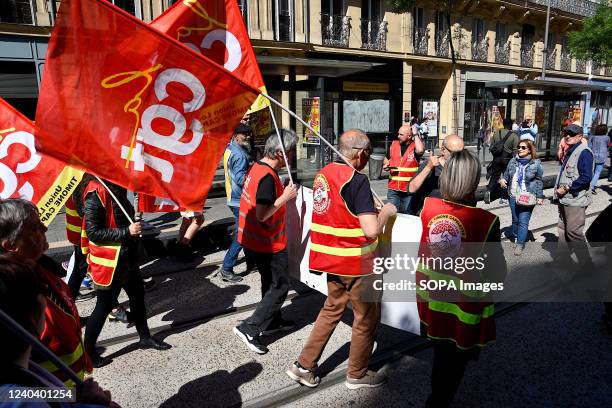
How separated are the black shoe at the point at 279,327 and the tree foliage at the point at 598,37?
25.3m

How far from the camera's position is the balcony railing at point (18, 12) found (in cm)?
1286

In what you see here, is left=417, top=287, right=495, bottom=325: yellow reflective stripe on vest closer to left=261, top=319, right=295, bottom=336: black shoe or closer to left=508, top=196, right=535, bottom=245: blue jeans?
left=261, top=319, right=295, bottom=336: black shoe

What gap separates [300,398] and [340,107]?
606 inches

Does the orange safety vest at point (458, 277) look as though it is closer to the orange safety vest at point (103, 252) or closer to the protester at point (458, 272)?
the protester at point (458, 272)

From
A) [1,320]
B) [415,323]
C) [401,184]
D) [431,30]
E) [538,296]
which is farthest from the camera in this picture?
[431,30]

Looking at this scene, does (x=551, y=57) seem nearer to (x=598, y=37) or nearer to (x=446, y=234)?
(x=598, y=37)

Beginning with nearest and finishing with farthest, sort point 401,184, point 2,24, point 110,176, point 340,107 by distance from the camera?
point 110,176
point 401,184
point 2,24
point 340,107

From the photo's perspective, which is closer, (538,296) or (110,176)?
(110,176)

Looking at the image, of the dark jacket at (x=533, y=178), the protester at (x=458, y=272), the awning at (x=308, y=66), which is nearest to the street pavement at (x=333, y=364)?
the protester at (x=458, y=272)

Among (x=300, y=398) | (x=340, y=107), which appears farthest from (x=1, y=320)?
(x=340, y=107)

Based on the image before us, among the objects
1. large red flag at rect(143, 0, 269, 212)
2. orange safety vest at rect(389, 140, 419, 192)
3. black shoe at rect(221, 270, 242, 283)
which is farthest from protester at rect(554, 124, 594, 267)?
black shoe at rect(221, 270, 242, 283)

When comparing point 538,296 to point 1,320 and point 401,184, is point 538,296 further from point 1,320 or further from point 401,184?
point 1,320

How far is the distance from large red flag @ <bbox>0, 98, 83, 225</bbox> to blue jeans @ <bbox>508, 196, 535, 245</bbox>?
18.7 ft

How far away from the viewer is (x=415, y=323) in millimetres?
3682
